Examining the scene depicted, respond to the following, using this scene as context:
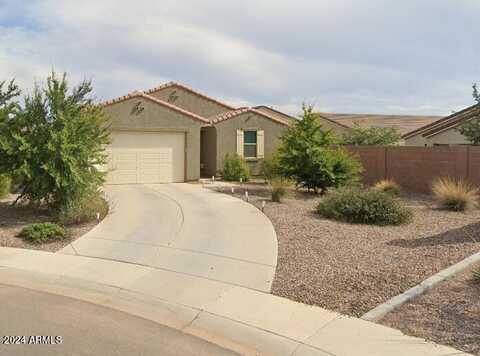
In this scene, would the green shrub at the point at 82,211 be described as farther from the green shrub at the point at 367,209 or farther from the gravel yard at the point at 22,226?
the green shrub at the point at 367,209

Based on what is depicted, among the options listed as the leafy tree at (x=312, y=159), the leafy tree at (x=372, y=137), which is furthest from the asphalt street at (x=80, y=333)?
the leafy tree at (x=372, y=137)

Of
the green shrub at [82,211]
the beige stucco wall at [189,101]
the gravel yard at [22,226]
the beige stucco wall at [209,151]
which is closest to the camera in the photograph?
the gravel yard at [22,226]

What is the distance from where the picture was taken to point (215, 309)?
235 inches

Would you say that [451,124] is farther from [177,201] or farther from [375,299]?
[375,299]

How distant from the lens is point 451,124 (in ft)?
75.5

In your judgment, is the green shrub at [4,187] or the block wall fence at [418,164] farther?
the block wall fence at [418,164]

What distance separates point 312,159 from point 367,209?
17.5 feet

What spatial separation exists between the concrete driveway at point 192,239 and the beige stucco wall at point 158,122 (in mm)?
5698

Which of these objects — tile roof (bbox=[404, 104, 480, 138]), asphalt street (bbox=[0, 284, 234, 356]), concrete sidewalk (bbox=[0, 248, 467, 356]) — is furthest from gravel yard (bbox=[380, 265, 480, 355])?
tile roof (bbox=[404, 104, 480, 138])

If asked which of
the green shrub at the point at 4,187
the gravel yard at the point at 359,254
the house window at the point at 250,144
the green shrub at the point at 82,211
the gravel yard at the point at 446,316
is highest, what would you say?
the house window at the point at 250,144

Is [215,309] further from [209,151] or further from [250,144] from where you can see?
[209,151]

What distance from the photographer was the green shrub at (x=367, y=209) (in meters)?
11.2

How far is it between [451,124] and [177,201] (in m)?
15.5

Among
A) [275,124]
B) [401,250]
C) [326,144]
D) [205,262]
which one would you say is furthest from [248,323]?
[275,124]
